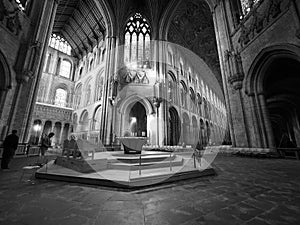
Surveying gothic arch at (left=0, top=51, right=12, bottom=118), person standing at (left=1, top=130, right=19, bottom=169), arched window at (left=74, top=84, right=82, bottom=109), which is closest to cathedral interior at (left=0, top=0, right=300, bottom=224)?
gothic arch at (left=0, top=51, right=12, bottom=118)

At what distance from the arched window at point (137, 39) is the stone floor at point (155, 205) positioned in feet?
49.0

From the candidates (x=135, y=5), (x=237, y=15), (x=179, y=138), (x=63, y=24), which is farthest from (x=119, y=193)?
(x=63, y=24)

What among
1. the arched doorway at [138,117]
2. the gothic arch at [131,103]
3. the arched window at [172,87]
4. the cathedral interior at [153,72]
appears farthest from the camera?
the arched window at [172,87]

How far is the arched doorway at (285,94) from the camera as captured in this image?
7.46 m

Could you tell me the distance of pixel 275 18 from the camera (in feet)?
20.1

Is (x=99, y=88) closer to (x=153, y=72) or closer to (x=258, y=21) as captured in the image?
(x=153, y=72)

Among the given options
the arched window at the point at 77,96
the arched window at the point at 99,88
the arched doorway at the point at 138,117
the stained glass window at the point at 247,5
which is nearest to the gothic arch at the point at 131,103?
the arched doorway at the point at 138,117

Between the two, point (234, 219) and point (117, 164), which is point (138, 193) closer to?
point (234, 219)

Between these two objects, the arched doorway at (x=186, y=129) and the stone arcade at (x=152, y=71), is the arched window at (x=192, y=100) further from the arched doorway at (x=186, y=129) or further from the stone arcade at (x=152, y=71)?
the arched doorway at (x=186, y=129)

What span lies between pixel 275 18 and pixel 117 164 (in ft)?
31.6

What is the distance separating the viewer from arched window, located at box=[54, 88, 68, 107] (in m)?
20.6

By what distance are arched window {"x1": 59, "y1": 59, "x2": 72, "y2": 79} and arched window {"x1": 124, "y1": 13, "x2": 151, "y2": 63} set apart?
543 inches

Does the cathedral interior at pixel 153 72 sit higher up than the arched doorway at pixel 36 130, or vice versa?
the cathedral interior at pixel 153 72

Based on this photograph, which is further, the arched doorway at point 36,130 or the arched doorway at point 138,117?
the arched doorway at point 36,130
